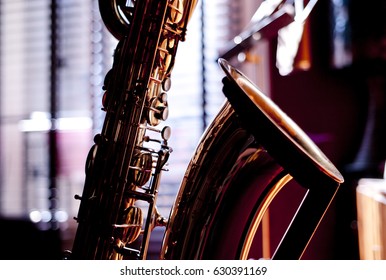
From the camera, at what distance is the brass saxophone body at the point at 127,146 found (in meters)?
1.18

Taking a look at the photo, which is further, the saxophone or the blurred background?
the blurred background

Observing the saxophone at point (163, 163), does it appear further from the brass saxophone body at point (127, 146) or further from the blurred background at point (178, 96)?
the blurred background at point (178, 96)

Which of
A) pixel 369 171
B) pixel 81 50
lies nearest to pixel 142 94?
pixel 369 171

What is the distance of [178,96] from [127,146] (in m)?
2.65

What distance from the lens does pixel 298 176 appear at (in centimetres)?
90

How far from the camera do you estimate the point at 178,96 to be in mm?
3824

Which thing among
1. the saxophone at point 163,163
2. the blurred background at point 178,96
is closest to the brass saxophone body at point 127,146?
the saxophone at point 163,163

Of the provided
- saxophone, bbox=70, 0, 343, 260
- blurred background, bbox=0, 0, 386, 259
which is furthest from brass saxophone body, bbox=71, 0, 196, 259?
blurred background, bbox=0, 0, 386, 259

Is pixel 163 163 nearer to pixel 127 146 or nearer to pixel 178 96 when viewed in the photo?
pixel 127 146

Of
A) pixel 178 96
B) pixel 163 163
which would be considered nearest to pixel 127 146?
pixel 163 163

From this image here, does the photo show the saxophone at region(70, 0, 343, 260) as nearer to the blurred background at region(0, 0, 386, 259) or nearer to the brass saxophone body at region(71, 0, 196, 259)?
the brass saxophone body at region(71, 0, 196, 259)

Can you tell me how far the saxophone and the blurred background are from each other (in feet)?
2.03

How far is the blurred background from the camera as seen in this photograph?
9.41 ft

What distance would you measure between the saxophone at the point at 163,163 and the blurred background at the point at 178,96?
62cm
